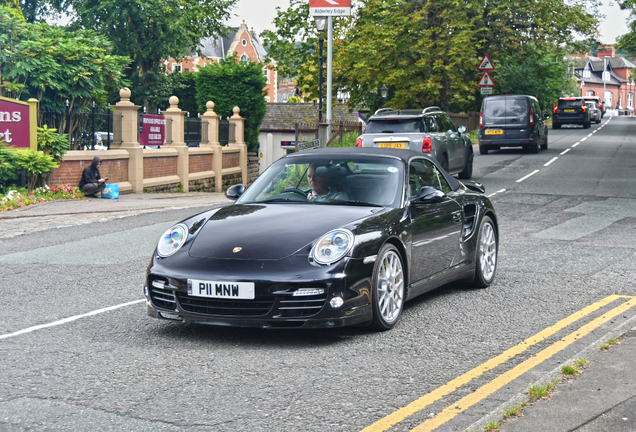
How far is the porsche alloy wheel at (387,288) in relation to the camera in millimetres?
5863

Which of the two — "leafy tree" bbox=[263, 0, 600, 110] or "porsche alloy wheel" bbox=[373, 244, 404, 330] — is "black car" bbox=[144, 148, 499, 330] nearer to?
"porsche alloy wheel" bbox=[373, 244, 404, 330]

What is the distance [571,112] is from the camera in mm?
54656

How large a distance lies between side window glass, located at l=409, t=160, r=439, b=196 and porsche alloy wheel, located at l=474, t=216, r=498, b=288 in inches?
34.0

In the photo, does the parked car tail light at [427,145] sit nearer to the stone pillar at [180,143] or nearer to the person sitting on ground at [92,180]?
the person sitting on ground at [92,180]

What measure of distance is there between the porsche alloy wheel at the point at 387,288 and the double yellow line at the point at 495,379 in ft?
3.18

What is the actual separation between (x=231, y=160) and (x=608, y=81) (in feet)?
474

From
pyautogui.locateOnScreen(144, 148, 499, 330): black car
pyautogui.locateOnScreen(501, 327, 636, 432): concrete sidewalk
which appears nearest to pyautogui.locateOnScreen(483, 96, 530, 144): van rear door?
pyautogui.locateOnScreen(144, 148, 499, 330): black car

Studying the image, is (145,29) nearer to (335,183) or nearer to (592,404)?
(335,183)

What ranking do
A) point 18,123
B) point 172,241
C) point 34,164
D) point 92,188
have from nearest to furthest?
point 172,241 → point 18,123 → point 34,164 → point 92,188

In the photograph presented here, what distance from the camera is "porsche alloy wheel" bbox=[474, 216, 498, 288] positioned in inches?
305

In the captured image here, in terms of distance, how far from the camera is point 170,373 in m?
4.91

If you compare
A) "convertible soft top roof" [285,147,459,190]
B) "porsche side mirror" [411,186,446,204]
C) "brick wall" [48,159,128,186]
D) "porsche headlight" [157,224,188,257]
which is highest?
"convertible soft top roof" [285,147,459,190]

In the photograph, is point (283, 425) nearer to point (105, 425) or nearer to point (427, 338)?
point (105, 425)

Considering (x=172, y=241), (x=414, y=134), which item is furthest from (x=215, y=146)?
(x=172, y=241)
